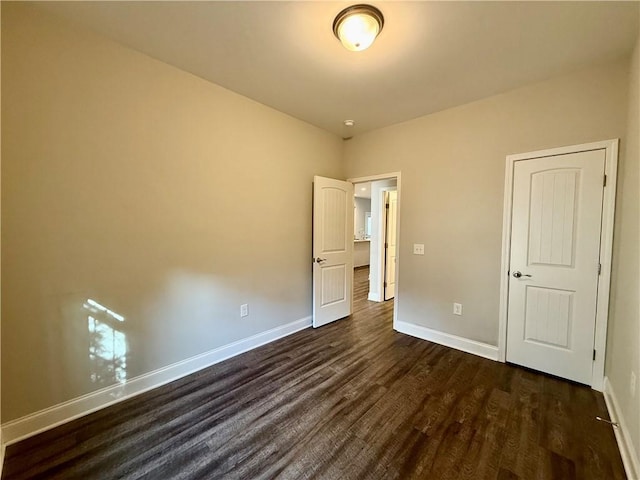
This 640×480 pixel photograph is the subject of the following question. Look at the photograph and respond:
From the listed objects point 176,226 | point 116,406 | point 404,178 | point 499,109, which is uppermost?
point 499,109

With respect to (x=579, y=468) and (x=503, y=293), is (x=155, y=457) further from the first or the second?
(x=503, y=293)

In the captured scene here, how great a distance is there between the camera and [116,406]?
6.42 feet

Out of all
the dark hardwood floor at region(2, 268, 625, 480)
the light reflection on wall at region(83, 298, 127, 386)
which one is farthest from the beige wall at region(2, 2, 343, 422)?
the dark hardwood floor at region(2, 268, 625, 480)

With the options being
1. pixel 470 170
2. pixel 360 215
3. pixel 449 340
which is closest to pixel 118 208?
pixel 470 170

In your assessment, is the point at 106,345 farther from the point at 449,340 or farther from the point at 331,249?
the point at 449,340

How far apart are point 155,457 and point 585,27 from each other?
3.80 m

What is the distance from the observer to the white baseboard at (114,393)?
5.45ft

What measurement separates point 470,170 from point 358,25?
1869 mm

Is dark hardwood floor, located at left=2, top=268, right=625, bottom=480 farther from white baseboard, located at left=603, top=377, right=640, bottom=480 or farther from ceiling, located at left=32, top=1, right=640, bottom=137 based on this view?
ceiling, located at left=32, top=1, right=640, bottom=137

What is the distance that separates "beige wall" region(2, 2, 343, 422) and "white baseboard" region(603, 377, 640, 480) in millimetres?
2820

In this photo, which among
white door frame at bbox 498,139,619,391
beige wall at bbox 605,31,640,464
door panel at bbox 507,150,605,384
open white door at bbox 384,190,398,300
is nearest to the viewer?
beige wall at bbox 605,31,640,464

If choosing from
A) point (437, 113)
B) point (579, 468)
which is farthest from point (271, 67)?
point (579, 468)

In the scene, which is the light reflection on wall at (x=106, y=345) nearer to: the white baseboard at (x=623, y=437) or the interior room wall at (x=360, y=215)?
the white baseboard at (x=623, y=437)

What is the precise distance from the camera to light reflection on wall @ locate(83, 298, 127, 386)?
1892 millimetres
